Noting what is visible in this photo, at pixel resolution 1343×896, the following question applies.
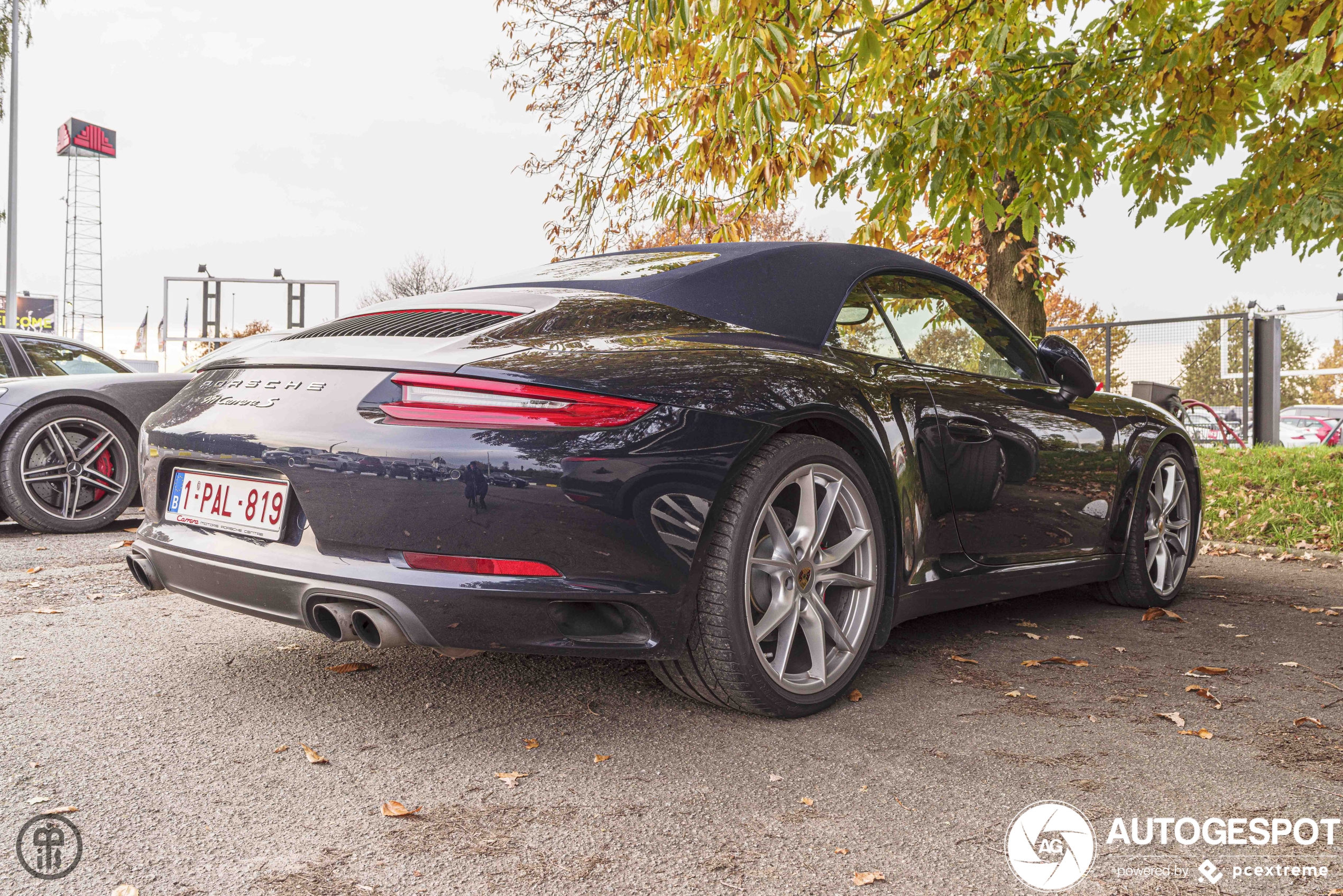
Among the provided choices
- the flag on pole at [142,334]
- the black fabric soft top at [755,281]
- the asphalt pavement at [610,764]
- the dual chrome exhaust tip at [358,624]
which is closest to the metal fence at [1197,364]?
the asphalt pavement at [610,764]

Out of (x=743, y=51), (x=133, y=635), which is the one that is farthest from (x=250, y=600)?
(x=743, y=51)

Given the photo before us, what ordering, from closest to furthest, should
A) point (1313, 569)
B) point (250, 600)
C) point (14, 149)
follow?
point (250, 600) < point (1313, 569) < point (14, 149)

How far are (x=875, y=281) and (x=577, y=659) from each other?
161cm

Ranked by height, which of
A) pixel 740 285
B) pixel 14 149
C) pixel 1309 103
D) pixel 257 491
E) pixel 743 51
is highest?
pixel 14 149

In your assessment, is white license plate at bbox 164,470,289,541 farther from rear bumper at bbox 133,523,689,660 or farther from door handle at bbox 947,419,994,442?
door handle at bbox 947,419,994,442

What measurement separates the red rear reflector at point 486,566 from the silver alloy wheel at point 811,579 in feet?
1.87

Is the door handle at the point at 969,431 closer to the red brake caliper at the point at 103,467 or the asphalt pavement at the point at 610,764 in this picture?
the asphalt pavement at the point at 610,764

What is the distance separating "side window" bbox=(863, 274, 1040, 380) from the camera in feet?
11.6

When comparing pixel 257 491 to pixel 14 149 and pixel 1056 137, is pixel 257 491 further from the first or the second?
pixel 14 149

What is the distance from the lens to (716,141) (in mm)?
6609

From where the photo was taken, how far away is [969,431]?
343 cm

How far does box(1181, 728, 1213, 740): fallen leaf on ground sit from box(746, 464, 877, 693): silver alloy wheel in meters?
0.90

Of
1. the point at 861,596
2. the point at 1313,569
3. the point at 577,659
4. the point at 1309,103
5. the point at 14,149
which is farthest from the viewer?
the point at 14,149

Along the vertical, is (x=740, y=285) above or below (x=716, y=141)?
below
